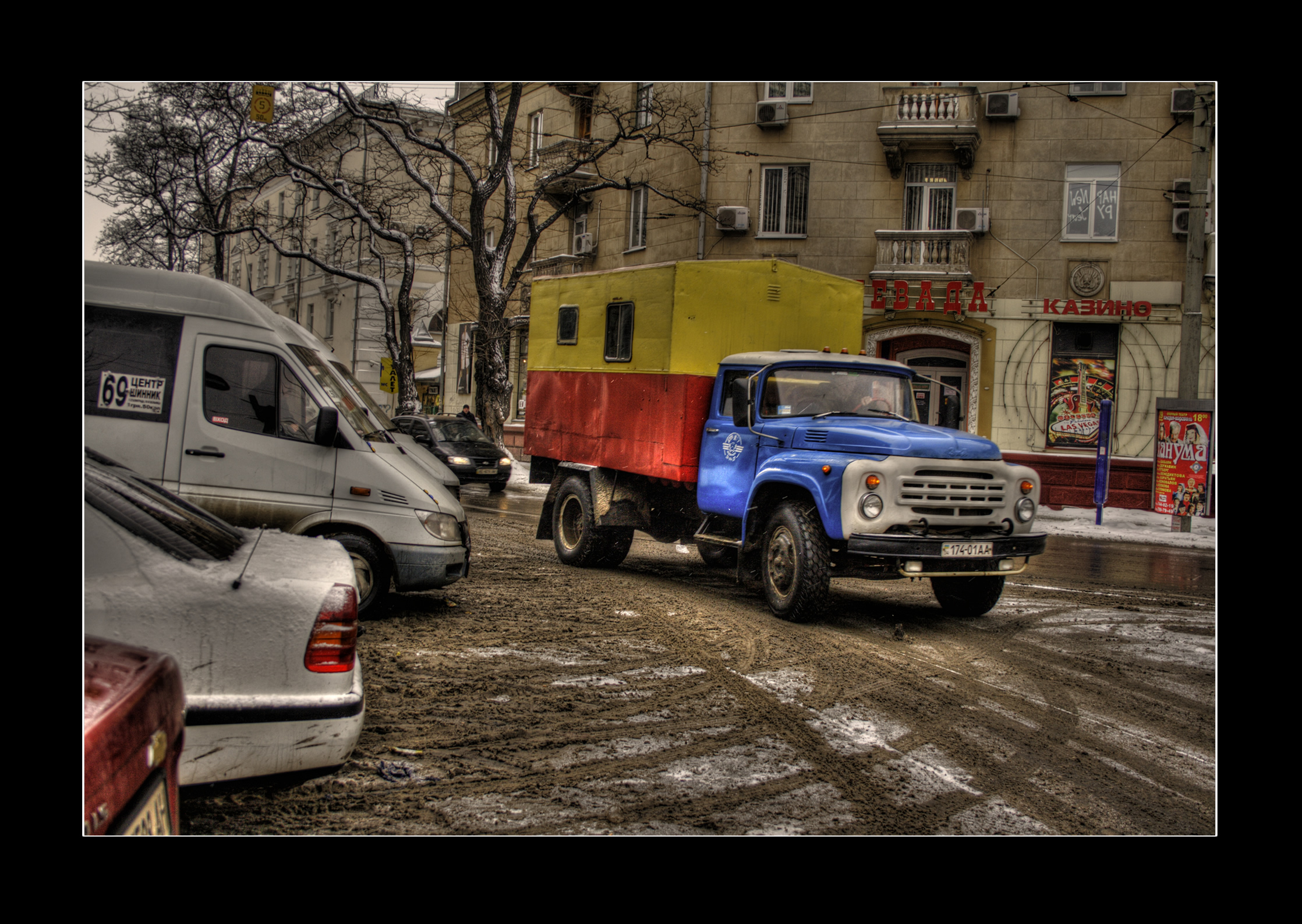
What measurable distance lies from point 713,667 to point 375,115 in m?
7.78

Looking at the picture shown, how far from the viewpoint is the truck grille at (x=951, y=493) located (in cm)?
714

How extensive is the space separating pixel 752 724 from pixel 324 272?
749 centimetres

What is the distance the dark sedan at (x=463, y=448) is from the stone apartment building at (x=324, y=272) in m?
3.12

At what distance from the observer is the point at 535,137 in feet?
66.8

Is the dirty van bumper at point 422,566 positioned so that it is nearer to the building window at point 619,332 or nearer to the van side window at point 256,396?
the van side window at point 256,396

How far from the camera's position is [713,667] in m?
6.04

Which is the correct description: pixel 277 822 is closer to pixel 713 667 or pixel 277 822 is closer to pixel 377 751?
pixel 377 751

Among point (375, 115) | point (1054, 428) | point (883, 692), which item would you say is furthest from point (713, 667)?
point (1054, 428)

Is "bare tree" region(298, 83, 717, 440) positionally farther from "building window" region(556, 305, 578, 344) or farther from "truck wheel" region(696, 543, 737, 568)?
"truck wheel" region(696, 543, 737, 568)

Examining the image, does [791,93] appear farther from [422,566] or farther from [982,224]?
[422,566]

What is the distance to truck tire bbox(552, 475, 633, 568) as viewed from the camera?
32.8ft

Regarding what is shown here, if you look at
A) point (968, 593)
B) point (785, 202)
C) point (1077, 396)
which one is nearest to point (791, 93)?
point (785, 202)

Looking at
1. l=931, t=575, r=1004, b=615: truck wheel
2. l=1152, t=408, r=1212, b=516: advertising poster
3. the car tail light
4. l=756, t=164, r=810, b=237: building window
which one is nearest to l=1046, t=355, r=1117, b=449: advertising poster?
l=1152, t=408, r=1212, b=516: advertising poster

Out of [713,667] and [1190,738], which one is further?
[713,667]
